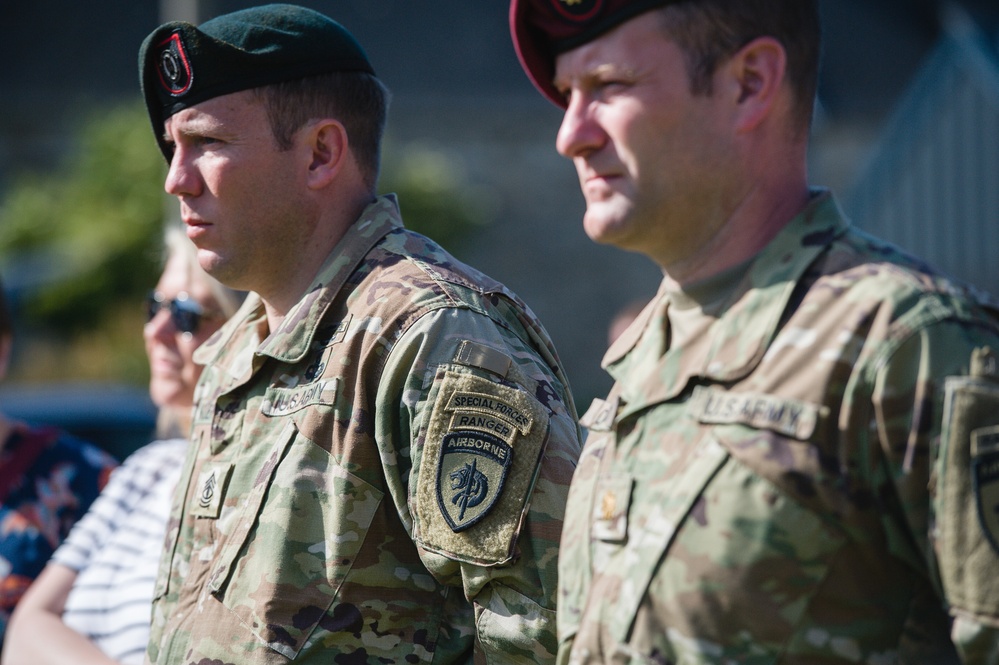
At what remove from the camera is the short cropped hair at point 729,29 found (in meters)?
1.75

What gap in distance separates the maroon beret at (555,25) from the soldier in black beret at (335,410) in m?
0.65

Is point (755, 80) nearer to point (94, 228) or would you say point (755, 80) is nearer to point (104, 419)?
point (104, 419)

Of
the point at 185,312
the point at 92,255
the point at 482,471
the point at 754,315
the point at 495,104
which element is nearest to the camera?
the point at 754,315

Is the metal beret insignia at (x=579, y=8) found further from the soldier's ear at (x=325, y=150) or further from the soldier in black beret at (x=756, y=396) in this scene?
the soldier's ear at (x=325, y=150)

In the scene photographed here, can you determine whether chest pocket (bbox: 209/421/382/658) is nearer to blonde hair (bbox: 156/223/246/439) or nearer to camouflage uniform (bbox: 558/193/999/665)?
camouflage uniform (bbox: 558/193/999/665)

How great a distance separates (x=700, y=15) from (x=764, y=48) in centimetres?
10

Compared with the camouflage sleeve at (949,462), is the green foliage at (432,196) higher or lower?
lower

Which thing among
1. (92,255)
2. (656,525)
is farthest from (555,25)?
(92,255)

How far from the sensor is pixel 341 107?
285cm

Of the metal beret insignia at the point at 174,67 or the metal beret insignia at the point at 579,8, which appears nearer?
the metal beret insignia at the point at 579,8

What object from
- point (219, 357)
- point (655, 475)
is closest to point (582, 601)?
point (655, 475)

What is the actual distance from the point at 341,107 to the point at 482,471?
38.3 inches

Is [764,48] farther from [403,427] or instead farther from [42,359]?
[42,359]

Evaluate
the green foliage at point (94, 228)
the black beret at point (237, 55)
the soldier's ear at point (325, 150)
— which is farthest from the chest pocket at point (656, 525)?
the green foliage at point (94, 228)
